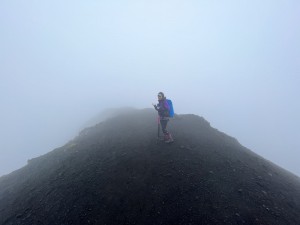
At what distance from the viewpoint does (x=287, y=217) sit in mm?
12461

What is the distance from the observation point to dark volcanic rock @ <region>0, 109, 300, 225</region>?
12.2 metres

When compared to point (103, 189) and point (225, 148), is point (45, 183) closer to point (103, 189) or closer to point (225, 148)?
point (103, 189)

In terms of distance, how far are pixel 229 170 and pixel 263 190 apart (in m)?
2.79

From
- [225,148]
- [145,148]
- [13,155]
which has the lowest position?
[13,155]

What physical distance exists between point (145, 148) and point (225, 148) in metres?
8.40

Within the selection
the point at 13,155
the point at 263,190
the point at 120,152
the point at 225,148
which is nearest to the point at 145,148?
the point at 120,152

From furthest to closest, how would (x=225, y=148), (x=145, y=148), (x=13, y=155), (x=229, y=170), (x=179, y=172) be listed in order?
(x=13, y=155)
(x=225, y=148)
(x=145, y=148)
(x=229, y=170)
(x=179, y=172)

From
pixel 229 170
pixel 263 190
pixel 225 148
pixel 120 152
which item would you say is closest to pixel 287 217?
pixel 263 190

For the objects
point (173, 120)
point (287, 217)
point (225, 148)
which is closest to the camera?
point (287, 217)

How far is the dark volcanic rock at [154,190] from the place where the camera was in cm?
1222

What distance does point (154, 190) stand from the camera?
45.9 feet

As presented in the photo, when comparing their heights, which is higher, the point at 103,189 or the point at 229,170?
the point at 103,189

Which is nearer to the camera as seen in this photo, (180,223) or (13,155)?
(180,223)

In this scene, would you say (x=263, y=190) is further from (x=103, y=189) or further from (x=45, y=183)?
(x=45, y=183)
